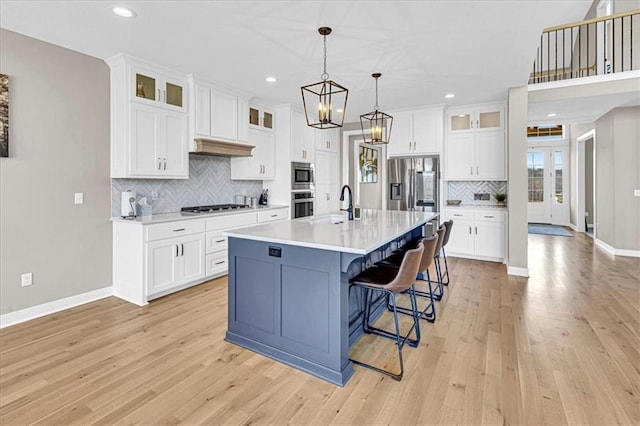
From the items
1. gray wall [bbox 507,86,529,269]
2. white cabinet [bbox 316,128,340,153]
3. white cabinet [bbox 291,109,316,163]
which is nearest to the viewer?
gray wall [bbox 507,86,529,269]

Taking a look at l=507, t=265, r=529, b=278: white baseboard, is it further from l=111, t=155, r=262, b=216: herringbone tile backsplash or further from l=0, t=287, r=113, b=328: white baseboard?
l=0, t=287, r=113, b=328: white baseboard

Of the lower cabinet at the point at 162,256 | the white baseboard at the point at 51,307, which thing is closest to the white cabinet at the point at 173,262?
the lower cabinet at the point at 162,256

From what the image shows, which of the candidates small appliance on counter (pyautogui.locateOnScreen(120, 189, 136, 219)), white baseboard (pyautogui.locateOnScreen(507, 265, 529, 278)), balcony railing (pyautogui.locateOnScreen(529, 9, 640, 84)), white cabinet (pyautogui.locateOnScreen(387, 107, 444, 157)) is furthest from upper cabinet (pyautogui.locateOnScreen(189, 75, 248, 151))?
balcony railing (pyautogui.locateOnScreen(529, 9, 640, 84))

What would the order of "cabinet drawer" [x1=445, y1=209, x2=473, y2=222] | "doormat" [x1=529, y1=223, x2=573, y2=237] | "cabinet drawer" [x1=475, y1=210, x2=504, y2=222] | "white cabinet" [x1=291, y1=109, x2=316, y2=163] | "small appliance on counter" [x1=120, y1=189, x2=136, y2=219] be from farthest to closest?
"doormat" [x1=529, y1=223, x2=573, y2=237]
"white cabinet" [x1=291, y1=109, x2=316, y2=163]
"cabinet drawer" [x1=445, y1=209, x2=473, y2=222]
"cabinet drawer" [x1=475, y1=210, x2=504, y2=222]
"small appliance on counter" [x1=120, y1=189, x2=136, y2=219]

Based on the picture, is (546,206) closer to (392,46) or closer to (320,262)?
(392,46)

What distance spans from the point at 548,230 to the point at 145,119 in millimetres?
9258

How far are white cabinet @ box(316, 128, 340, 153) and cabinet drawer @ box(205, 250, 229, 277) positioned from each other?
9.58 feet

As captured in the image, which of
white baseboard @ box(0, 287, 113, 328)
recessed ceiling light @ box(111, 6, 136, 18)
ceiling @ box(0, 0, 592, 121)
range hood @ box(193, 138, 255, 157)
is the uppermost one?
ceiling @ box(0, 0, 592, 121)

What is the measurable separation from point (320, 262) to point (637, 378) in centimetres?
216

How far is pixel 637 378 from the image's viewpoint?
216 cm

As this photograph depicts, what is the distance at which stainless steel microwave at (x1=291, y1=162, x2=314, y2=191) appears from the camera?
18.8 ft

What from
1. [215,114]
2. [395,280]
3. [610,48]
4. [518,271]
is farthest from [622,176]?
[215,114]

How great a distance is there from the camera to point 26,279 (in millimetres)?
3143

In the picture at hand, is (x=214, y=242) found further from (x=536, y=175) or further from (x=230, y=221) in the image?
(x=536, y=175)
